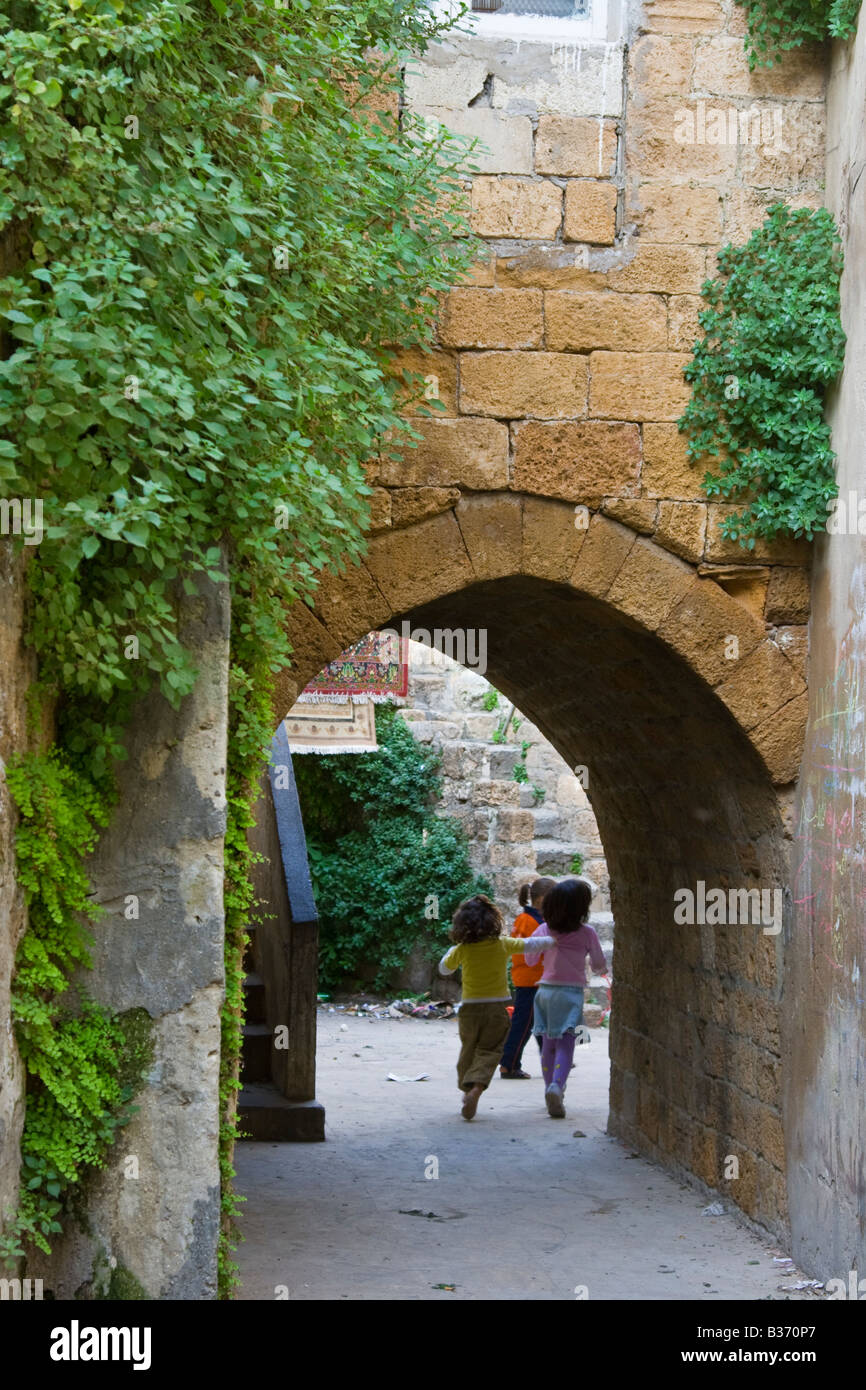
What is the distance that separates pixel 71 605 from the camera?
9.92 ft

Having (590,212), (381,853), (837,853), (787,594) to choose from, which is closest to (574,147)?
(590,212)

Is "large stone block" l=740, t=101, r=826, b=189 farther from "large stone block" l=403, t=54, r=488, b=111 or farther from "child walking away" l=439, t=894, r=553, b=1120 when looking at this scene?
"child walking away" l=439, t=894, r=553, b=1120

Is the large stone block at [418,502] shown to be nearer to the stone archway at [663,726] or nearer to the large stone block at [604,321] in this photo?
the stone archway at [663,726]

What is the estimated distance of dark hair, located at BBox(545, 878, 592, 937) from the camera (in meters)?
7.91

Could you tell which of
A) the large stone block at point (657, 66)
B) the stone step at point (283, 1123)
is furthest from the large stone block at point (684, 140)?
the stone step at point (283, 1123)

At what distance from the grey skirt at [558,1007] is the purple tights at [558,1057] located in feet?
0.29

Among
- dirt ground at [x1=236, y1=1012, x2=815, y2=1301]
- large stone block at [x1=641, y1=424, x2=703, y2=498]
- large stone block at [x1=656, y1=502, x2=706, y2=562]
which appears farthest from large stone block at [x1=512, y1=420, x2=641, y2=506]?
dirt ground at [x1=236, y1=1012, x2=815, y2=1301]

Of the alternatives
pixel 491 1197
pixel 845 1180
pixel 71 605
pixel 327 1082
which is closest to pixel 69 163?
pixel 71 605

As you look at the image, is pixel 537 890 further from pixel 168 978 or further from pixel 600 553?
pixel 168 978

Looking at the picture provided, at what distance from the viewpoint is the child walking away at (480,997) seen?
26.1 feet

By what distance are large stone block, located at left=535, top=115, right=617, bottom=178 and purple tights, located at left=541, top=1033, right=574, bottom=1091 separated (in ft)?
15.6

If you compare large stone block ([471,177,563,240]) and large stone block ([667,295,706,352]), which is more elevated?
large stone block ([471,177,563,240])

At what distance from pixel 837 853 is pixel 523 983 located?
172 inches

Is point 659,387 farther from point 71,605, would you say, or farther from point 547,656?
point 71,605
